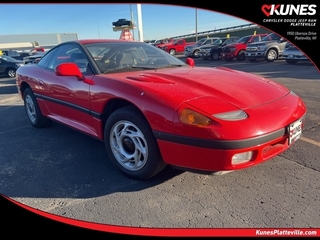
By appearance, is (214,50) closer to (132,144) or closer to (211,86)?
(211,86)

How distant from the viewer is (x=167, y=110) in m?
1.89

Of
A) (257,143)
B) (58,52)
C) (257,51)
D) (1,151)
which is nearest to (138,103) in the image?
(257,143)

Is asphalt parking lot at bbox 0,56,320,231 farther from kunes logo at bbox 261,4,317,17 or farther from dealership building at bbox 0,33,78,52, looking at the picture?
dealership building at bbox 0,33,78,52

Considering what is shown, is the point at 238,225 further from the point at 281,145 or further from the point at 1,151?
the point at 1,151

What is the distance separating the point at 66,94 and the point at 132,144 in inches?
47.7

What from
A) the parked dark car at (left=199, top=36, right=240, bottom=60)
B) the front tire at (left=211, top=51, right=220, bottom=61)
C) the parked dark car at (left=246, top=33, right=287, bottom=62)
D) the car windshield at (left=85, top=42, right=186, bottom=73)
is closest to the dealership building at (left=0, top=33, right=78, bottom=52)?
the car windshield at (left=85, top=42, right=186, bottom=73)

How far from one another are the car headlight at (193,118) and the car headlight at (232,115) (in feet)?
0.30

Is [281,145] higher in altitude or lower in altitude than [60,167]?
higher

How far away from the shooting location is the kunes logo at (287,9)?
2746 millimetres

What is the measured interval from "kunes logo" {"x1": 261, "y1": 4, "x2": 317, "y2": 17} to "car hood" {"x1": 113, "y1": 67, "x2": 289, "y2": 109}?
0.81 m

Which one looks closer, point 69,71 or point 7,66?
point 69,71

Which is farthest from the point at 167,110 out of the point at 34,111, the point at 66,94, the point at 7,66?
the point at 7,66

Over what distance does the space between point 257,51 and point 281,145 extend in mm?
10894

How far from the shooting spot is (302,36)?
298cm
